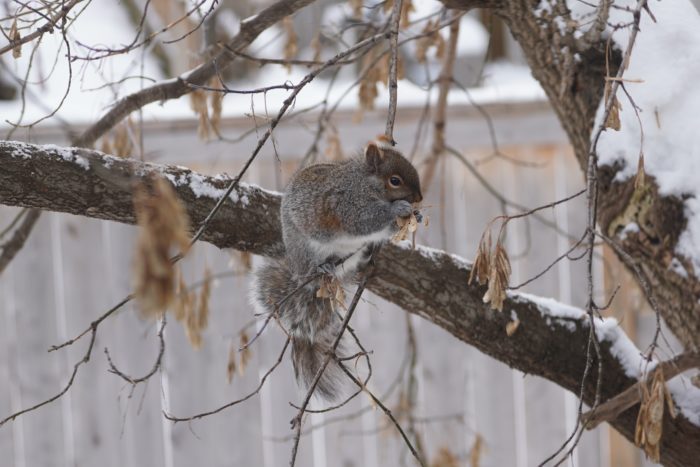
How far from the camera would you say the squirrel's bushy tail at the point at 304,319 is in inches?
62.5

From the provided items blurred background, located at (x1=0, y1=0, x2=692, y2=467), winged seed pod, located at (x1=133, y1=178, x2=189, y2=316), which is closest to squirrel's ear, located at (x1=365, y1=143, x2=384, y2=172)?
blurred background, located at (x1=0, y1=0, x2=692, y2=467)

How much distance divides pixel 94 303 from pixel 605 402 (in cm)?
166

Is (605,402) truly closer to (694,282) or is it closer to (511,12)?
(694,282)

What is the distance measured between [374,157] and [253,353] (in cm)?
126

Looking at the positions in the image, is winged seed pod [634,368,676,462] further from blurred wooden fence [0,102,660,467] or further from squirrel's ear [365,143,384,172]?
blurred wooden fence [0,102,660,467]

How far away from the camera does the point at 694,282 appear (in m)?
1.47

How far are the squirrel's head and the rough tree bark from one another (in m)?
0.32

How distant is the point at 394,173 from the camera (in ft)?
5.19

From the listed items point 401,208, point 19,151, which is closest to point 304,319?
point 401,208

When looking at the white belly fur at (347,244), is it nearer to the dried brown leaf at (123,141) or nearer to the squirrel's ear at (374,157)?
the squirrel's ear at (374,157)

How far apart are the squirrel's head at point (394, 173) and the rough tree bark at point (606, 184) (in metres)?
0.32

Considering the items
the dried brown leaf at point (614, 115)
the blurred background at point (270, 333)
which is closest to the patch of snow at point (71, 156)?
the dried brown leaf at point (614, 115)

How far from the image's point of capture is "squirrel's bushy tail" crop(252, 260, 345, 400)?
1.59 m

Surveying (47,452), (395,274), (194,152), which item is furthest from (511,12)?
(47,452)
